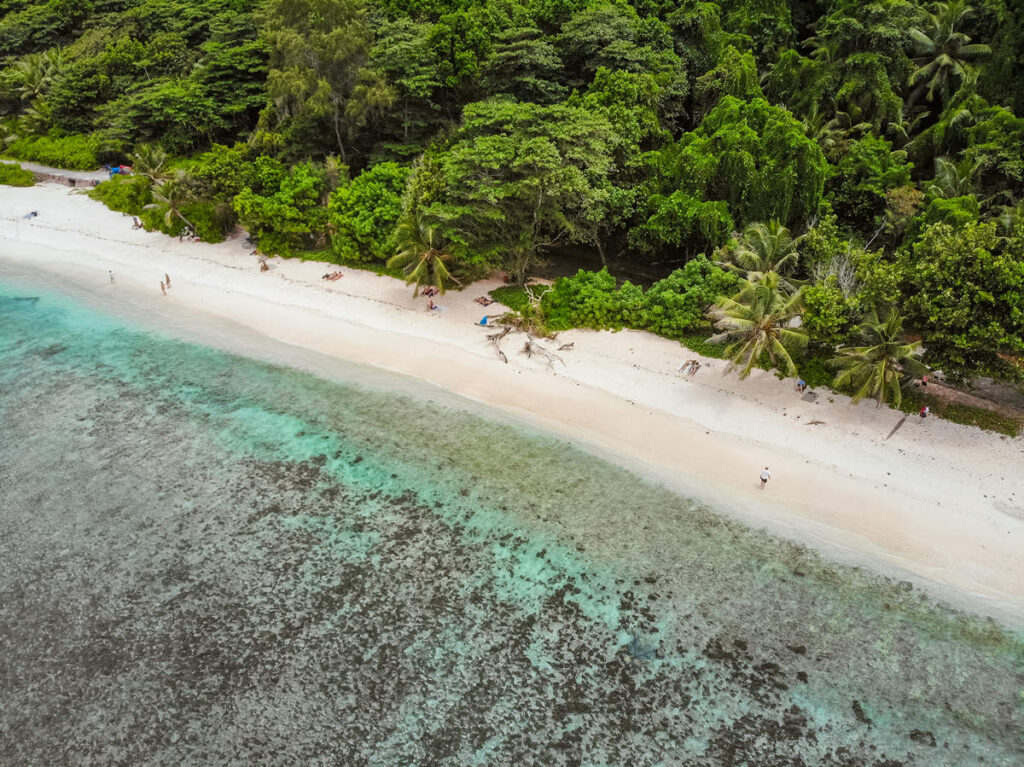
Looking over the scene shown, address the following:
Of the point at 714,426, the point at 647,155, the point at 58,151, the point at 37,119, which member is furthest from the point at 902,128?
the point at 37,119

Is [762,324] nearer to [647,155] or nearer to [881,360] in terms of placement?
[881,360]

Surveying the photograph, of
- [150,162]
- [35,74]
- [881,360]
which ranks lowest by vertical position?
[881,360]

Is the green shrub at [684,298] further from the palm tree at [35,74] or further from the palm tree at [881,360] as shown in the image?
the palm tree at [35,74]

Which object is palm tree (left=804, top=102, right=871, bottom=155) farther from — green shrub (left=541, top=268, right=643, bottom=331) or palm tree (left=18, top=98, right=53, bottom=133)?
palm tree (left=18, top=98, right=53, bottom=133)

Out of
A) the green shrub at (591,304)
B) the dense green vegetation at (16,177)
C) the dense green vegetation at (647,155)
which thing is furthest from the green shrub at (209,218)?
the green shrub at (591,304)

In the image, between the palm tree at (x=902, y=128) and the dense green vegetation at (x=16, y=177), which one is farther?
the dense green vegetation at (x=16, y=177)

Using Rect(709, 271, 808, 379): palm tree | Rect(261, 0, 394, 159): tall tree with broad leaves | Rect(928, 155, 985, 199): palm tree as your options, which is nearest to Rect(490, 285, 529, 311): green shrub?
Rect(709, 271, 808, 379): palm tree

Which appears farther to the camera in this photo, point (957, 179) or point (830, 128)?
point (830, 128)
